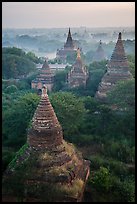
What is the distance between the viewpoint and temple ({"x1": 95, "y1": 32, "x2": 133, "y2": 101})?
2622cm

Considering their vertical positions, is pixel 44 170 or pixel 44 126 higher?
pixel 44 126

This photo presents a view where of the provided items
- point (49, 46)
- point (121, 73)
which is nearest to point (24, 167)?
point (121, 73)

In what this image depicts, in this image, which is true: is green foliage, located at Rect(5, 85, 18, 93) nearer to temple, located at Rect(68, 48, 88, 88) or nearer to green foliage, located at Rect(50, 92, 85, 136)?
temple, located at Rect(68, 48, 88, 88)

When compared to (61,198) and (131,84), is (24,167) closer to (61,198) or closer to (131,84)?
(61,198)

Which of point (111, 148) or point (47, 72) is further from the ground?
point (47, 72)

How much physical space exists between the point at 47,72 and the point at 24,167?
2068 cm

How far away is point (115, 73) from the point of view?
2645cm

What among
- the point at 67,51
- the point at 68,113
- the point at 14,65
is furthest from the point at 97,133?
the point at 67,51

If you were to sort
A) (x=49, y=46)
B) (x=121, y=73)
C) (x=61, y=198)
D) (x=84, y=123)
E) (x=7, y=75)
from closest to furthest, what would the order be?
(x=61, y=198)
(x=84, y=123)
(x=121, y=73)
(x=7, y=75)
(x=49, y=46)

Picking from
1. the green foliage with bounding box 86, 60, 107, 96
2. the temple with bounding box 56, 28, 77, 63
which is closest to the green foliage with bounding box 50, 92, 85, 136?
the green foliage with bounding box 86, 60, 107, 96

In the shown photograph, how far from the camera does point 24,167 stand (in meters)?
13.4

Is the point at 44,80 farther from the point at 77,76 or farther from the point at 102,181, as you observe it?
the point at 102,181

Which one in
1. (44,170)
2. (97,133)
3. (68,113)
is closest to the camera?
(44,170)

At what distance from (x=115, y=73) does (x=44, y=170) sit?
1460 centimetres
